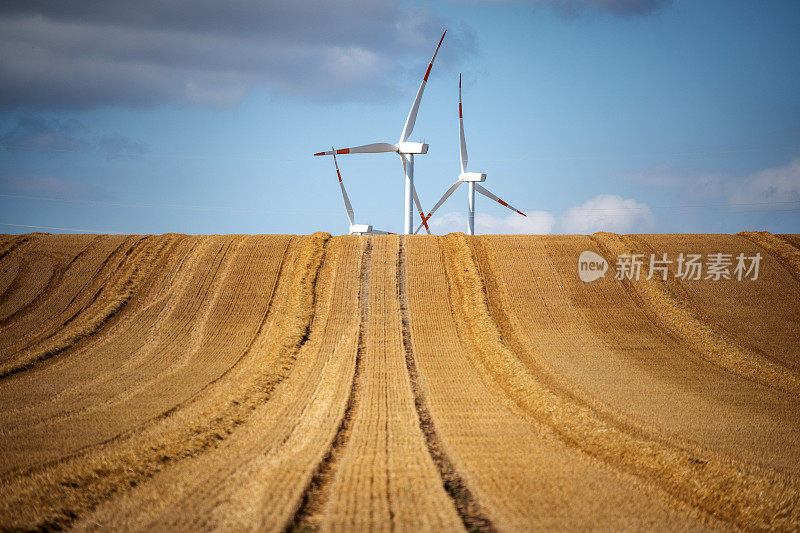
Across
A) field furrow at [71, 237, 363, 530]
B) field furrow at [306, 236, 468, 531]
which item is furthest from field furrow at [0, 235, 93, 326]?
field furrow at [306, 236, 468, 531]

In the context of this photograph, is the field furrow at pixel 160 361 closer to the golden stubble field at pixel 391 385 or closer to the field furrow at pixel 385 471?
the golden stubble field at pixel 391 385

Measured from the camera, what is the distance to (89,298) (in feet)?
116

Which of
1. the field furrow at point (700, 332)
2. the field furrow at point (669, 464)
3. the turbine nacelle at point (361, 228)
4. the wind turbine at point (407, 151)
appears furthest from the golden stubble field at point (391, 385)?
the turbine nacelle at point (361, 228)

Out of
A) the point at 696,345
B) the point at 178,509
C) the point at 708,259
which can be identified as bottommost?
the point at 178,509

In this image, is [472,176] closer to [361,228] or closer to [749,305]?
[361,228]

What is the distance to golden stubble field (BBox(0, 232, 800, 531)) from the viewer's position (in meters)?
11.2

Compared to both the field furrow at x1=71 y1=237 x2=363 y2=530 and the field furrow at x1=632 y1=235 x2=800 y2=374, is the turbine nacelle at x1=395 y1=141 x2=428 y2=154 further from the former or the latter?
the field furrow at x1=71 y1=237 x2=363 y2=530

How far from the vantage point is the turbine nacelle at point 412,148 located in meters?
53.5

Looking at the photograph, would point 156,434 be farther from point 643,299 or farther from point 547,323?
point 643,299

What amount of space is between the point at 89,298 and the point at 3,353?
30.9 ft

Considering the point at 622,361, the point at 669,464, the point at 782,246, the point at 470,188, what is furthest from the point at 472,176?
the point at 669,464

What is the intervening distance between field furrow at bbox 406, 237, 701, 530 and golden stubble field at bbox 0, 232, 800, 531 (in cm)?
8

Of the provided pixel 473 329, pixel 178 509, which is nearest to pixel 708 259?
pixel 473 329

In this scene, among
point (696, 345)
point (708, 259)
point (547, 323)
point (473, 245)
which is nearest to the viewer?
point (696, 345)
